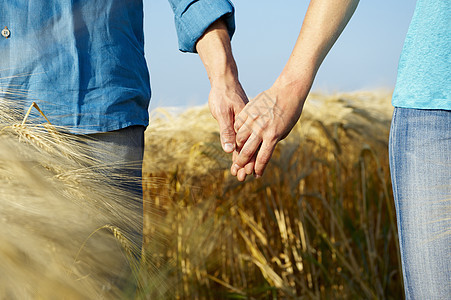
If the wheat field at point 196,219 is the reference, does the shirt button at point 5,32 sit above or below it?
above

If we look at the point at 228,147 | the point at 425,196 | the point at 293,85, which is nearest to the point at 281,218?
the point at 228,147

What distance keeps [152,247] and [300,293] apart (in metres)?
1.52

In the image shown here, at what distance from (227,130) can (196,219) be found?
Answer: 860mm

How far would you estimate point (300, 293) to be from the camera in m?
2.31

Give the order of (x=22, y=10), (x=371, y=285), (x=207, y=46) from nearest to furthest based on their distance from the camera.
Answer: (x=22, y=10) → (x=207, y=46) → (x=371, y=285)

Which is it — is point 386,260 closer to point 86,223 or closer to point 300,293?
point 300,293

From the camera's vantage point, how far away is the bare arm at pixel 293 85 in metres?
1.02

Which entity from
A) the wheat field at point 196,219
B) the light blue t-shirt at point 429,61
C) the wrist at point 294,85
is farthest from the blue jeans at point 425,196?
the wheat field at point 196,219

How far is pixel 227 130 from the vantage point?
118cm

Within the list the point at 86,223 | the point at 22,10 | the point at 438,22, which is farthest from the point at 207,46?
the point at 86,223

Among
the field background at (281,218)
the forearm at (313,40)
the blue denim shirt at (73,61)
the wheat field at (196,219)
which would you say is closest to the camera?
the wheat field at (196,219)

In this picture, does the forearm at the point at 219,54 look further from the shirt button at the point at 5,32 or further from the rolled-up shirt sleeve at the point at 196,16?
the shirt button at the point at 5,32

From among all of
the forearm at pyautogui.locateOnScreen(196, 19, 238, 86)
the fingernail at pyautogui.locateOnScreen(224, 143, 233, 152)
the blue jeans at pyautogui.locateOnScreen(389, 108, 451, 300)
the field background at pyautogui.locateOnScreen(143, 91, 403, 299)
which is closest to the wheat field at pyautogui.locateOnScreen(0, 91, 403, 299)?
the field background at pyautogui.locateOnScreen(143, 91, 403, 299)

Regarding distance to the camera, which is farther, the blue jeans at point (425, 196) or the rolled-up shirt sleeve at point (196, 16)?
the rolled-up shirt sleeve at point (196, 16)
